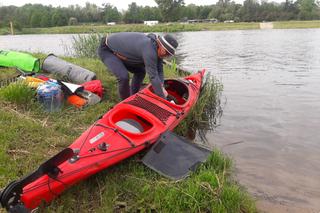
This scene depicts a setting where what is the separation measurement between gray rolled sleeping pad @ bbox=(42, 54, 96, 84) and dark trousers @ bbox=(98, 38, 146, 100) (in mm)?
1210

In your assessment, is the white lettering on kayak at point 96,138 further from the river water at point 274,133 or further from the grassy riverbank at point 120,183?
the river water at point 274,133

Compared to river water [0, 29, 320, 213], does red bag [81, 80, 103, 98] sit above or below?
above

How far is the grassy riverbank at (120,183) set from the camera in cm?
388

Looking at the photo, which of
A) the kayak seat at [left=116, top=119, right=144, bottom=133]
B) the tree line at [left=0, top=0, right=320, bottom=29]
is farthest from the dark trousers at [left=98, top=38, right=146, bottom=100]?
the tree line at [left=0, top=0, right=320, bottom=29]

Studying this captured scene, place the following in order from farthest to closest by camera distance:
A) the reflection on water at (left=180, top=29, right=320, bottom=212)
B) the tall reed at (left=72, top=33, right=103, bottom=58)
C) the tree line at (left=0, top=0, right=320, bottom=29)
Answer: the tree line at (left=0, top=0, right=320, bottom=29) → the tall reed at (left=72, top=33, right=103, bottom=58) → the reflection on water at (left=180, top=29, right=320, bottom=212)

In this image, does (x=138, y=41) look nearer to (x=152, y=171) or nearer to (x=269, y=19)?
(x=152, y=171)

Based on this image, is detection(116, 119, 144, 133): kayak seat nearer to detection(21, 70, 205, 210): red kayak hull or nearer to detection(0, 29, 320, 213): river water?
detection(21, 70, 205, 210): red kayak hull

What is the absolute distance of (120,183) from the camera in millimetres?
4258

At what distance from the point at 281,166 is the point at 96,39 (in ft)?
27.4

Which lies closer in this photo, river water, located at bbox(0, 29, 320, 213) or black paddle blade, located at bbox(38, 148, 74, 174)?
black paddle blade, located at bbox(38, 148, 74, 174)

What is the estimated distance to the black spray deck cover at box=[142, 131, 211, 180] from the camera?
14.7 ft

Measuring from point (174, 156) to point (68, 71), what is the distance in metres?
4.25

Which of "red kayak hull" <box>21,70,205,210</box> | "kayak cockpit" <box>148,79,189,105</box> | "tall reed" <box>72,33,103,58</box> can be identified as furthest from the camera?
"tall reed" <box>72,33,103,58</box>

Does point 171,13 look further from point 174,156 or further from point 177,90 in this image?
point 174,156
